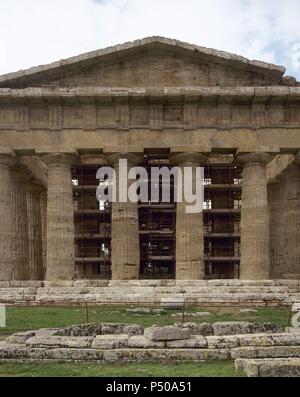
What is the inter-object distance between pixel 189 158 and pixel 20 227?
9.40 metres

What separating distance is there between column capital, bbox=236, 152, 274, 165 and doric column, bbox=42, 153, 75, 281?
8.20 metres

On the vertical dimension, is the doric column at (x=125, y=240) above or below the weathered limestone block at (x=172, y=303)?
above

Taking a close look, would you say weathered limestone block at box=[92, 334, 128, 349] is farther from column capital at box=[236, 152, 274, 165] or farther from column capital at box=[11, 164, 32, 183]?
column capital at box=[11, 164, 32, 183]

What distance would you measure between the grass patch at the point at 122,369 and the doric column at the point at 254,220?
15873 mm

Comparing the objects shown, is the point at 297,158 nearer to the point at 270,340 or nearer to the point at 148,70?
the point at 148,70

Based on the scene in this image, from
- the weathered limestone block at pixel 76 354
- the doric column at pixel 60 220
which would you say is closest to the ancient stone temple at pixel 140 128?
the doric column at pixel 60 220

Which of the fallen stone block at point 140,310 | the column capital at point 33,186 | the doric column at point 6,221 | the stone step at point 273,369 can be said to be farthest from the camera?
the column capital at point 33,186

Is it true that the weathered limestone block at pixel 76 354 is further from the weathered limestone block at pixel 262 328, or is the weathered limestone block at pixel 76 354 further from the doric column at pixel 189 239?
the doric column at pixel 189 239

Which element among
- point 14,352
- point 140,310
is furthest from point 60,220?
point 14,352

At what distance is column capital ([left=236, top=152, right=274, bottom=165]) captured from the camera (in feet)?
84.3

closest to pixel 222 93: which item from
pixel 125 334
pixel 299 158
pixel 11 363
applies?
pixel 299 158

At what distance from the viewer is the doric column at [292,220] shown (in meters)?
28.0
